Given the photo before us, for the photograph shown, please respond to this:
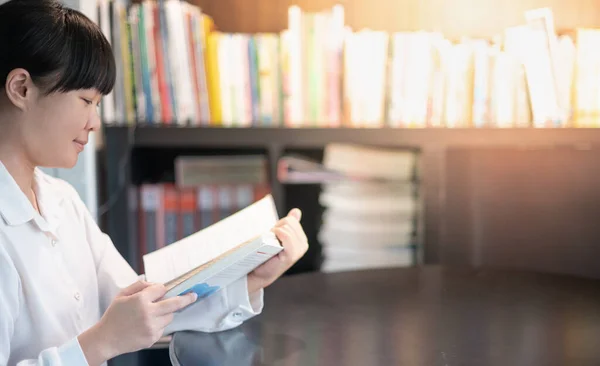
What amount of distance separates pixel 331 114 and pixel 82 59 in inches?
40.1

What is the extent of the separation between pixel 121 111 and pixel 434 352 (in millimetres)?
1220

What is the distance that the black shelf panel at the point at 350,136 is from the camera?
1.83 m

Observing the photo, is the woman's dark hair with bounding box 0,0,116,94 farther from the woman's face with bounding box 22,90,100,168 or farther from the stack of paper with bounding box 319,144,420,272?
the stack of paper with bounding box 319,144,420,272

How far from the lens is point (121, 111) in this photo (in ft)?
6.02

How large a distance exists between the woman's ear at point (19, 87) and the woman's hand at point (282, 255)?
422 millimetres

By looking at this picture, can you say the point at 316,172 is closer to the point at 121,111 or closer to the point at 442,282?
the point at 121,111

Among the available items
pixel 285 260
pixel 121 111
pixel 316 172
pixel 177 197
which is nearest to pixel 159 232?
pixel 177 197

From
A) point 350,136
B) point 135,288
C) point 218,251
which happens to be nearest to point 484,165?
point 350,136

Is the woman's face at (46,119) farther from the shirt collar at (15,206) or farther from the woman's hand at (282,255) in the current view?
the woman's hand at (282,255)

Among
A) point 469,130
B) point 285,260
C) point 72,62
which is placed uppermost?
point 72,62

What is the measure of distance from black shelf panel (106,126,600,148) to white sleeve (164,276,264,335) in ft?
2.70

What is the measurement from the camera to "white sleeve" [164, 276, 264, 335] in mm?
1032

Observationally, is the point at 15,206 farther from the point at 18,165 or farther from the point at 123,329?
the point at 123,329

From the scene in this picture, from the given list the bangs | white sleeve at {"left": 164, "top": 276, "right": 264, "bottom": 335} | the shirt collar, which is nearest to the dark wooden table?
white sleeve at {"left": 164, "top": 276, "right": 264, "bottom": 335}
